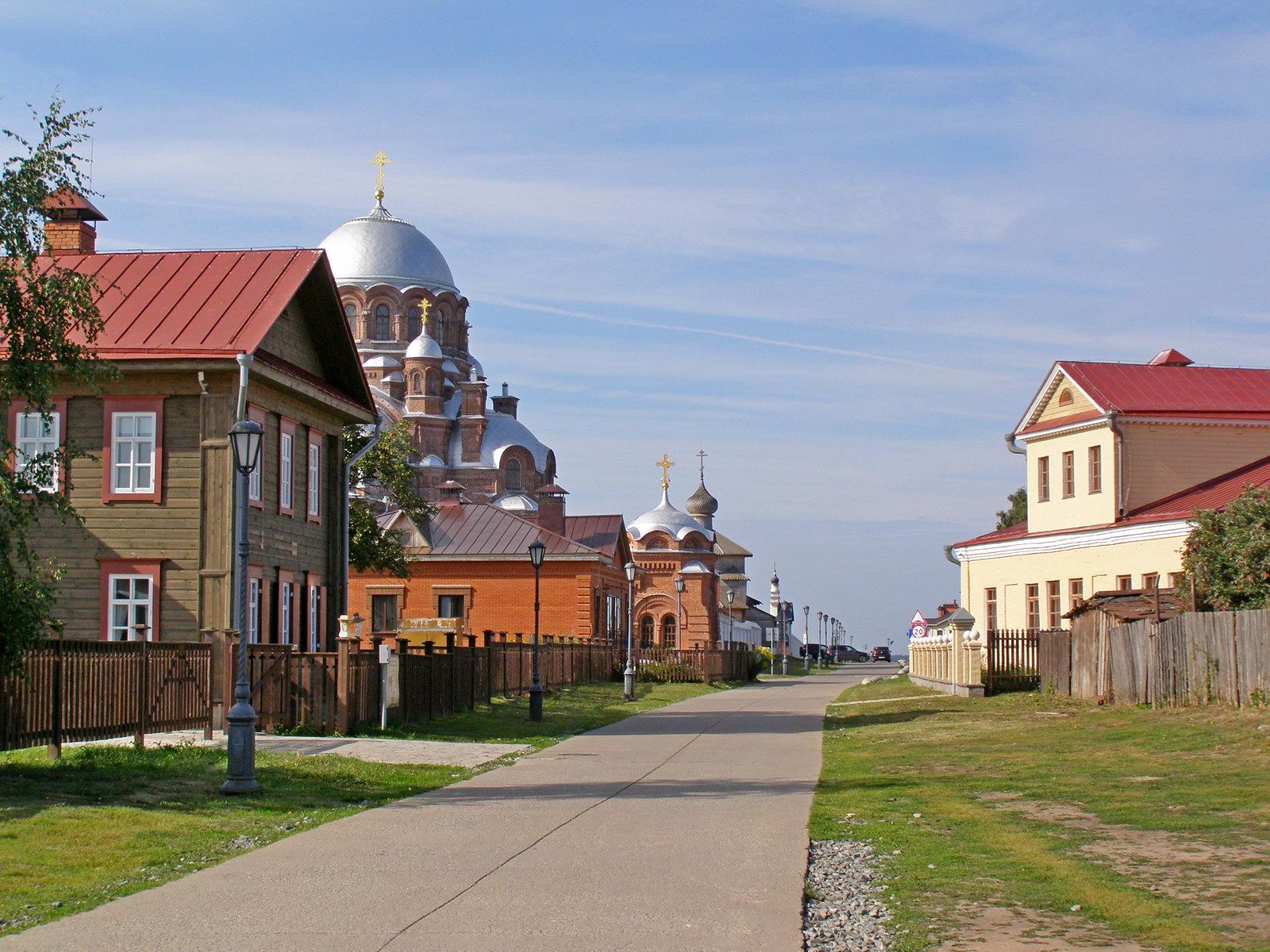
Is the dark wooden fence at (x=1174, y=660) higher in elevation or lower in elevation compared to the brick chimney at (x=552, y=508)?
lower

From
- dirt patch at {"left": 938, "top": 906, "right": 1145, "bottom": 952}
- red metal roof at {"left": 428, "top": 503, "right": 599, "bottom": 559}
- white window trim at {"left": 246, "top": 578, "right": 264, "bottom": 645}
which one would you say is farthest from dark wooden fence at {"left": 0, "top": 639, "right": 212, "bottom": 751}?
red metal roof at {"left": 428, "top": 503, "right": 599, "bottom": 559}

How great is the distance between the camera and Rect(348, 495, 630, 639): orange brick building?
49719mm

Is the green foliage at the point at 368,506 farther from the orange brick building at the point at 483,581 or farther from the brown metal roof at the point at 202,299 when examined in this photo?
the brown metal roof at the point at 202,299

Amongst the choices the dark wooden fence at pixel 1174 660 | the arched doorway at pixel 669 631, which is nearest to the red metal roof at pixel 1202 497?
the dark wooden fence at pixel 1174 660

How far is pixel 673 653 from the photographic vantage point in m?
49.8

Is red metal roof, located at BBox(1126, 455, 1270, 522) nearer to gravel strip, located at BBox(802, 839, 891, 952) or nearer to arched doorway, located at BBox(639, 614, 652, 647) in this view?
gravel strip, located at BBox(802, 839, 891, 952)

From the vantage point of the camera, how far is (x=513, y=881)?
950 cm

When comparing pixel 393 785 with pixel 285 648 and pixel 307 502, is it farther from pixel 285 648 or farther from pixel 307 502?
pixel 307 502

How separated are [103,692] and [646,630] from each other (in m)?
61.8

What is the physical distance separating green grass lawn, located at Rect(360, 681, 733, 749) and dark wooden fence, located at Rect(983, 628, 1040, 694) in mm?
7008

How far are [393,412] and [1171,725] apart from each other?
5699 centimetres

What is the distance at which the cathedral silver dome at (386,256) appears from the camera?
78.2 meters

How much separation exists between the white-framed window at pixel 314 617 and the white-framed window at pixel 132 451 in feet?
14.9

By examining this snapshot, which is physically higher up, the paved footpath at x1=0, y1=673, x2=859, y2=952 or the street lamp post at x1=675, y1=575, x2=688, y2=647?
the street lamp post at x1=675, y1=575, x2=688, y2=647
